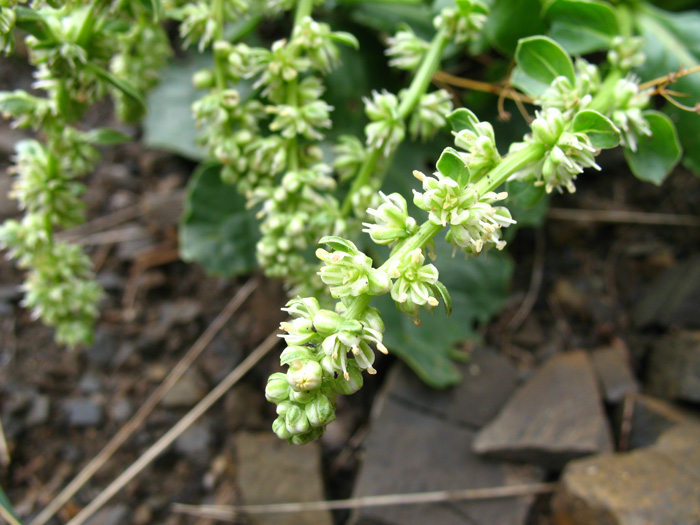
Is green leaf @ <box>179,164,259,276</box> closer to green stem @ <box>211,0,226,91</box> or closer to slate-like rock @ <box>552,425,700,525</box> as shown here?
green stem @ <box>211,0,226,91</box>

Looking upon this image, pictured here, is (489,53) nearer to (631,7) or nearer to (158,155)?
(631,7)

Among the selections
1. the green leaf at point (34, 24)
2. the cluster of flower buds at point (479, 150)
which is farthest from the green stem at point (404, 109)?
the green leaf at point (34, 24)

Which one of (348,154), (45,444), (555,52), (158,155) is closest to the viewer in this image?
(555,52)

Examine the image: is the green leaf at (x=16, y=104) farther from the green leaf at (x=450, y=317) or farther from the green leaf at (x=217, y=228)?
the green leaf at (x=450, y=317)

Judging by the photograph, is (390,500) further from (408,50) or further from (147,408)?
(408,50)

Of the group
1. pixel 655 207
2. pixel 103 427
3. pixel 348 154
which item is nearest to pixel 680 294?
pixel 655 207

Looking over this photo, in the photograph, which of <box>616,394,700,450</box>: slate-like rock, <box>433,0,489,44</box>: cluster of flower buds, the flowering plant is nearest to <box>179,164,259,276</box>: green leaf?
the flowering plant

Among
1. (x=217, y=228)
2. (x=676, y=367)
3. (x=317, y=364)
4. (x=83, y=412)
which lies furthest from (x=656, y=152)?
(x=83, y=412)
